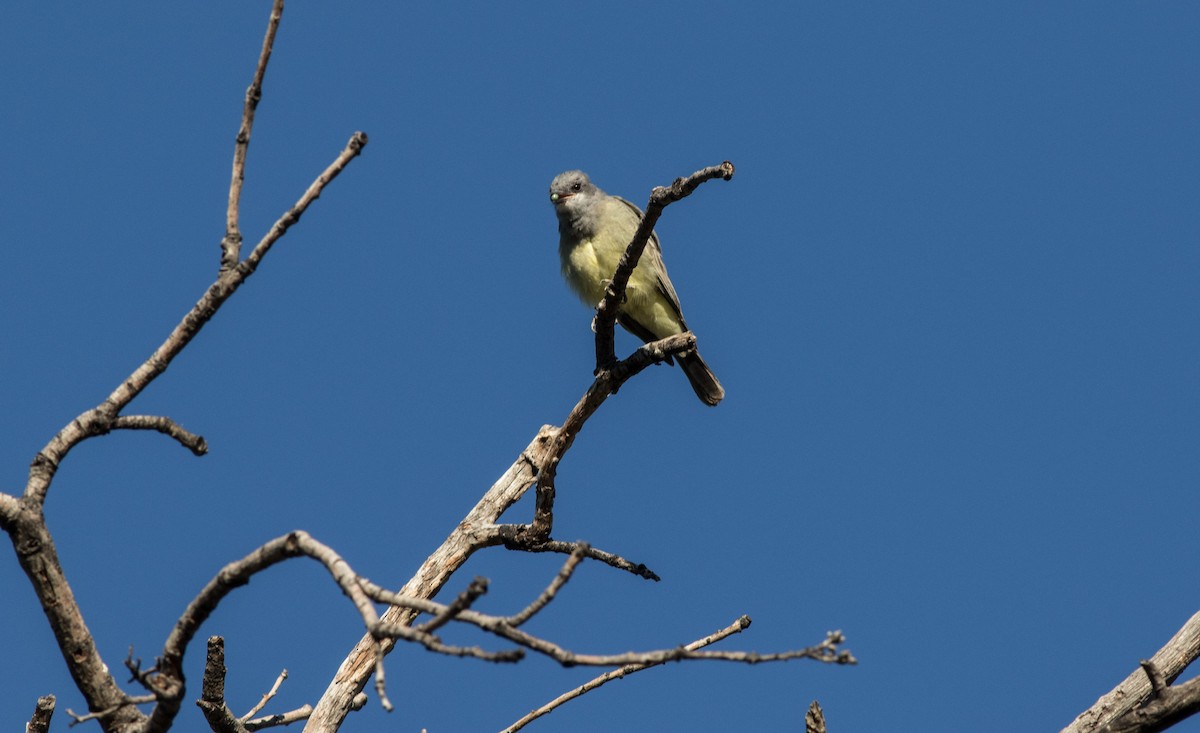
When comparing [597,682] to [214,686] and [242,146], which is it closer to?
[214,686]

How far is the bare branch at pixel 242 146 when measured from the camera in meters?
3.66

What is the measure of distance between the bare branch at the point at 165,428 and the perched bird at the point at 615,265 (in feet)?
19.4

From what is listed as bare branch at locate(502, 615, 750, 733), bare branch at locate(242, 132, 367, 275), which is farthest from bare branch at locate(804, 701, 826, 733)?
bare branch at locate(242, 132, 367, 275)

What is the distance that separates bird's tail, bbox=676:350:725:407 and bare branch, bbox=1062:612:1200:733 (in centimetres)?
546

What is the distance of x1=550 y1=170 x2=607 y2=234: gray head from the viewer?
10.3 meters

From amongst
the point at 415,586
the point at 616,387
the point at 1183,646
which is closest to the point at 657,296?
the point at 616,387

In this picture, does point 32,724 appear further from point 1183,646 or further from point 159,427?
point 1183,646

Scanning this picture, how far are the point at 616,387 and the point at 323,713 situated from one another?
252 centimetres

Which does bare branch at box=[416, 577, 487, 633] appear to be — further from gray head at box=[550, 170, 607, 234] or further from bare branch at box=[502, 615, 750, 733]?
gray head at box=[550, 170, 607, 234]

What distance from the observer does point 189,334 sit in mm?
4133

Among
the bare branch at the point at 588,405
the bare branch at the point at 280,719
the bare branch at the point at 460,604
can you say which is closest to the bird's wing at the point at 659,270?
the bare branch at the point at 588,405

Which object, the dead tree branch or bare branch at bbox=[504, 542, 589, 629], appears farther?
the dead tree branch

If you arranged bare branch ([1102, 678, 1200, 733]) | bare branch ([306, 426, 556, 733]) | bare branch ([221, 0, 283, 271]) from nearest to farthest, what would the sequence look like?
bare branch ([221, 0, 283, 271]) → bare branch ([1102, 678, 1200, 733]) → bare branch ([306, 426, 556, 733])

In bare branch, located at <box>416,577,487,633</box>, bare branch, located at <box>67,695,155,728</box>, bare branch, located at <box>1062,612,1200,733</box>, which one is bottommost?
bare branch, located at <box>1062,612,1200,733</box>
